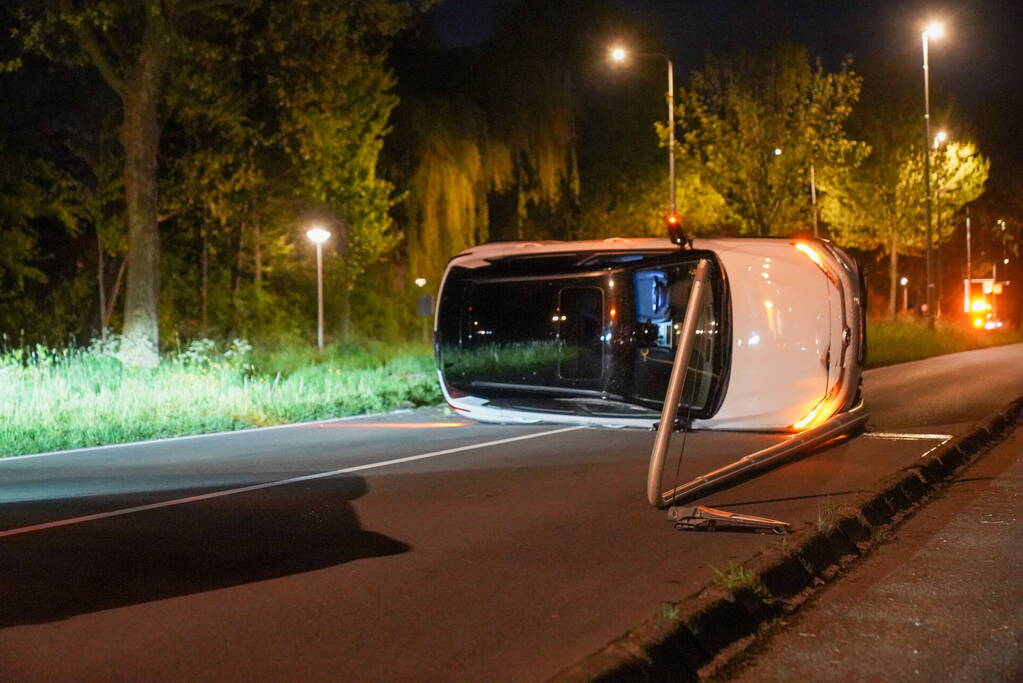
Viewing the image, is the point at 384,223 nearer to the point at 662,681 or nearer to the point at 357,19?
the point at 357,19

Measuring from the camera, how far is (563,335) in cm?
1093

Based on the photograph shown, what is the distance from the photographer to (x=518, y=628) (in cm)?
554

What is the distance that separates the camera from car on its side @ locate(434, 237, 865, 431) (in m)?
8.68

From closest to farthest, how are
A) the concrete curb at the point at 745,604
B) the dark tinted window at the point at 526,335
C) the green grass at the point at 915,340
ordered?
the concrete curb at the point at 745,604 → the dark tinted window at the point at 526,335 → the green grass at the point at 915,340

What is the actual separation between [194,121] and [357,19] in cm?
653

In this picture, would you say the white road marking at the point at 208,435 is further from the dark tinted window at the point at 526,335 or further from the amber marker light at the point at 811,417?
the amber marker light at the point at 811,417

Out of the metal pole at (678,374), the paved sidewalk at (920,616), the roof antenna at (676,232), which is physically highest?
the roof antenna at (676,232)

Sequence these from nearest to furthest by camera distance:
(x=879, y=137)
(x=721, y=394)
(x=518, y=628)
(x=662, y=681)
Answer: (x=662, y=681) → (x=518, y=628) → (x=721, y=394) → (x=879, y=137)

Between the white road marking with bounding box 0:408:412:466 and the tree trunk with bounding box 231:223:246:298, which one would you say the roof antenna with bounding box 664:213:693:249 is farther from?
the tree trunk with bounding box 231:223:246:298

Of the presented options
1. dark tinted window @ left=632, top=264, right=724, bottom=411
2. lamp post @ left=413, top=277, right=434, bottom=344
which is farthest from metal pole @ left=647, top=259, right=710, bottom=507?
lamp post @ left=413, top=277, right=434, bottom=344

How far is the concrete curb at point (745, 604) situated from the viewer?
489 cm

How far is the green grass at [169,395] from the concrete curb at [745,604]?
8556 millimetres

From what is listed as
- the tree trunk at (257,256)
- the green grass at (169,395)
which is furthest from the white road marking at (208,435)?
the tree trunk at (257,256)

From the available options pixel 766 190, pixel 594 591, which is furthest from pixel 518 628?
pixel 766 190
